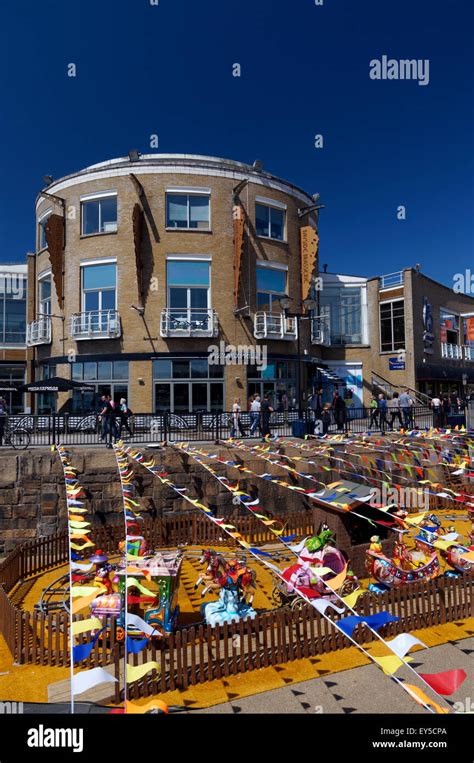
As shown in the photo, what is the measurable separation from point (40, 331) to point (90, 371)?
5054mm

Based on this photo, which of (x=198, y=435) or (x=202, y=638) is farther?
(x=198, y=435)

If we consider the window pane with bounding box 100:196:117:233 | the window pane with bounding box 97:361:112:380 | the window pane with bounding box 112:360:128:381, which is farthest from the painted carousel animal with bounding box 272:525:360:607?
the window pane with bounding box 100:196:117:233

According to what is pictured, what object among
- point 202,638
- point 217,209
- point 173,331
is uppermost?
point 217,209

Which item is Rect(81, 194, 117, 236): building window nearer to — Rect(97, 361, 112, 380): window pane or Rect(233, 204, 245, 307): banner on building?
Rect(233, 204, 245, 307): banner on building

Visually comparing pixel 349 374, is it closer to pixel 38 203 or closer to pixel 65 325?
pixel 65 325

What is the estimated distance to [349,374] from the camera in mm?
33344

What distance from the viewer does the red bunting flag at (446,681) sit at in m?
3.87

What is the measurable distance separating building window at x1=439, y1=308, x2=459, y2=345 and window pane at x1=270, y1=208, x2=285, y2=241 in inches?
641

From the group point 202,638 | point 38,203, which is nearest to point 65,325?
point 38,203

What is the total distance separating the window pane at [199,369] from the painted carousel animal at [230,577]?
53.4 ft

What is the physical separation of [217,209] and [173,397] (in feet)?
36.0

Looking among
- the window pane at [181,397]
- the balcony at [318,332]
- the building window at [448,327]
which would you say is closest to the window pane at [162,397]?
the window pane at [181,397]

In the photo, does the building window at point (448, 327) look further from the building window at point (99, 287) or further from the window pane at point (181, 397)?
the building window at point (99, 287)

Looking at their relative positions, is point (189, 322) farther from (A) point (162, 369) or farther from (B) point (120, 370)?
(B) point (120, 370)
